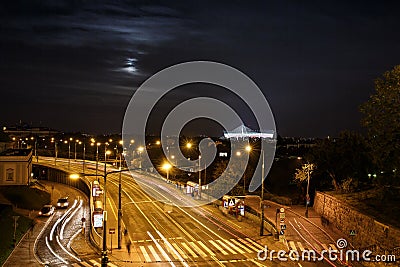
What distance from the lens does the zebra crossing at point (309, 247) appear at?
34.0m

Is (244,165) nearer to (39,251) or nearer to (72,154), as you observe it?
(39,251)

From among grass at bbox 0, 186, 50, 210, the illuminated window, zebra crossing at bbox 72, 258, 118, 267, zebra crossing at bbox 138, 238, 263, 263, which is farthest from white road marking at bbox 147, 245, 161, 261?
the illuminated window

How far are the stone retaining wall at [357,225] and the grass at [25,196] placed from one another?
34344mm

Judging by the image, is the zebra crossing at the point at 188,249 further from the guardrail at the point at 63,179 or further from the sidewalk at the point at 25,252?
the guardrail at the point at 63,179

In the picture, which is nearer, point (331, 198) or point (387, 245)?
point (387, 245)

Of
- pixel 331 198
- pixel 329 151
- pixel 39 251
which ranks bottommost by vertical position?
pixel 39 251

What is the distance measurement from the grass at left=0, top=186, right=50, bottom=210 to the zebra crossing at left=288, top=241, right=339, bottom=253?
34.8 meters

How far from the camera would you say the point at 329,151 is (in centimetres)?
5719

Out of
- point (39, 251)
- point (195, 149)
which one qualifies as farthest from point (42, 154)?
point (39, 251)

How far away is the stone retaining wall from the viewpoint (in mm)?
32469

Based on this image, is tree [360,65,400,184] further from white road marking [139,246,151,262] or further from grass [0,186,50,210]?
grass [0,186,50,210]

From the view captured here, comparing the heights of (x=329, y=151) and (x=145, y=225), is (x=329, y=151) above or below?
above

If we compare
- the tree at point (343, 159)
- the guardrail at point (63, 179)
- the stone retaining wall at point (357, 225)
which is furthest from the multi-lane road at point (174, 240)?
the guardrail at point (63, 179)

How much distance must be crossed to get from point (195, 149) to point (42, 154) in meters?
44.1
